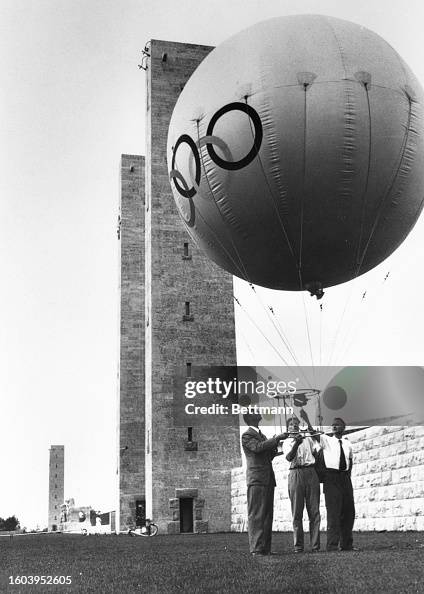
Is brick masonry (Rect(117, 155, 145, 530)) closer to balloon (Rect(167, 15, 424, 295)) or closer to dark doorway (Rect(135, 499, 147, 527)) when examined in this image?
dark doorway (Rect(135, 499, 147, 527))

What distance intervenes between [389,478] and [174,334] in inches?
601

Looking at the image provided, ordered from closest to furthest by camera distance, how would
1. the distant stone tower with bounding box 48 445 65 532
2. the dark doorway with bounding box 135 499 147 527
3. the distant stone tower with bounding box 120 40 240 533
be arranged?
the distant stone tower with bounding box 120 40 240 533 < the dark doorway with bounding box 135 499 147 527 < the distant stone tower with bounding box 48 445 65 532

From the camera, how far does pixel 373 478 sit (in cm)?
1415

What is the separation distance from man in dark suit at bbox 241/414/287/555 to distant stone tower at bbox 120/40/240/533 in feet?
61.6

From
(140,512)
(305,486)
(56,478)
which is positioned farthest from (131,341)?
(56,478)

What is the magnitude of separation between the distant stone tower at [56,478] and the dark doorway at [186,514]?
67156 millimetres

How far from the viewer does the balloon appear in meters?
9.27

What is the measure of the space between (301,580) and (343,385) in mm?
14005

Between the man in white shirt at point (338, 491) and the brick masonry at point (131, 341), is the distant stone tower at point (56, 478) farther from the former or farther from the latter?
the man in white shirt at point (338, 491)

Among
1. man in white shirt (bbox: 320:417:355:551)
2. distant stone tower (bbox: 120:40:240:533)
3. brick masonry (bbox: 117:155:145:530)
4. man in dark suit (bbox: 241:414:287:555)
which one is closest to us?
man in dark suit (bbox: 241:414:287:555)

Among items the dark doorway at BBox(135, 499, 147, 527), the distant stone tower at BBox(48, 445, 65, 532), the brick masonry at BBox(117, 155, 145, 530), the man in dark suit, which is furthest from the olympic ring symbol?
the distant stone tower at BBox(48, 445, 65, 532)

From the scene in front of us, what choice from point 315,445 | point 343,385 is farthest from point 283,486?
point 315,445

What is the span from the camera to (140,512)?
34.5 metres

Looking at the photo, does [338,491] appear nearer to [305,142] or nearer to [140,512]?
[305,142]
